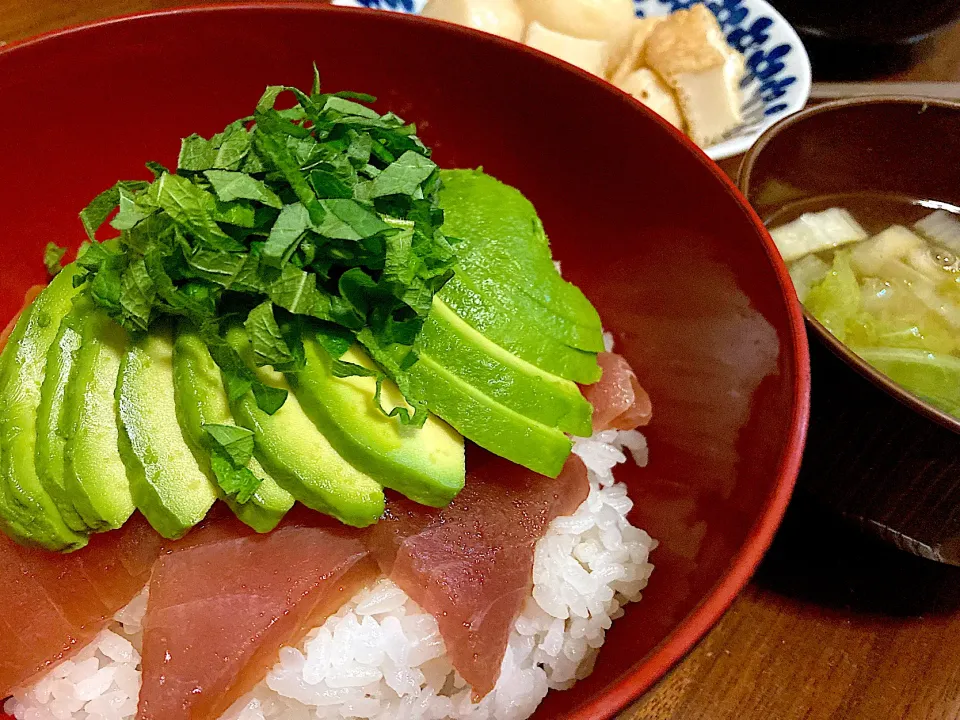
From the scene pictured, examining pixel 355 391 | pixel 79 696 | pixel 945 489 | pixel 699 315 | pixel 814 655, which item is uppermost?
pixel 355 391

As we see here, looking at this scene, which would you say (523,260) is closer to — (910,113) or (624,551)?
(624,551)

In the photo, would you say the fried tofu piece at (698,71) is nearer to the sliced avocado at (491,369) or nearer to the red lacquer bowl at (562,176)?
the red lacquer bowl at (562,176)

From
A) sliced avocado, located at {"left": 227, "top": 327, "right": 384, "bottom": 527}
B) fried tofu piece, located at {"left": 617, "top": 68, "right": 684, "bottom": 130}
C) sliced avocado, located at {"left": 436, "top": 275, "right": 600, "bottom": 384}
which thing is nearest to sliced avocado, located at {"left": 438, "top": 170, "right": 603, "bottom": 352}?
sliced avocado, located at {"left": 436, "top": 275, "right": 600, "bottom": 384}

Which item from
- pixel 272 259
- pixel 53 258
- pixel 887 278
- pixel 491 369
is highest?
pixel 272 259

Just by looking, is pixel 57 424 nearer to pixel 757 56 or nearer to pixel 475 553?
pixel 475 553

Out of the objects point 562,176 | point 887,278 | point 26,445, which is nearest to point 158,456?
point 26,445

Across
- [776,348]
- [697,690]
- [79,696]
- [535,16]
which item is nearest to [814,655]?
[697,690]
